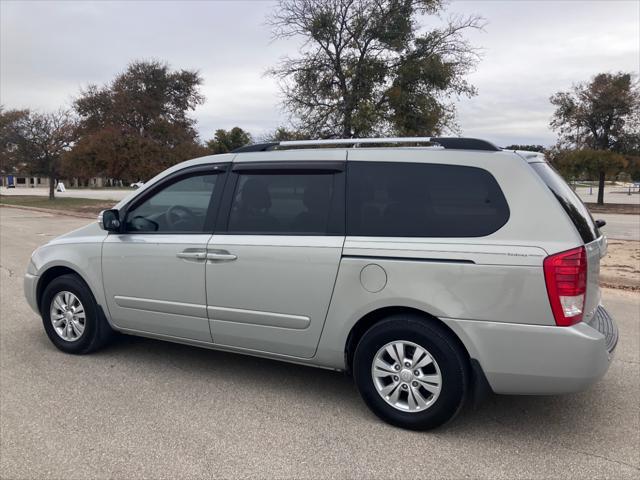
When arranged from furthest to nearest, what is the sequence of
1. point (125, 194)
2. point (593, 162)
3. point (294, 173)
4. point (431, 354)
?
point (125, 194), point (593, 162), point (294, 173), point (431, 354)

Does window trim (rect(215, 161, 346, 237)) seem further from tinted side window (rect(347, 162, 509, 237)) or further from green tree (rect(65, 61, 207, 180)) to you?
green tree (rect(65, 61, 207, 180))

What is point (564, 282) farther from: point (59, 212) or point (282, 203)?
point (59, 212)

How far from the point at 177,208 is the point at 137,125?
28178mm

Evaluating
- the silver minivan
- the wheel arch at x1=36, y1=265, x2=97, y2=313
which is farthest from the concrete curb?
the silver minivan

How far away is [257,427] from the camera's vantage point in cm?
331

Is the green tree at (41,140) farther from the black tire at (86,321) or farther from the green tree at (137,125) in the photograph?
the black tire at (86,321)

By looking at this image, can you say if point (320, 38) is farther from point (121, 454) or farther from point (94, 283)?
point (121, 454)

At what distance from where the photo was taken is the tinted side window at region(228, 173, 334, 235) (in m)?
3.55

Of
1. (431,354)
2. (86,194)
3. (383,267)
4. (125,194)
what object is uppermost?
(383,267)

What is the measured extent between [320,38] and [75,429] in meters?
18.3

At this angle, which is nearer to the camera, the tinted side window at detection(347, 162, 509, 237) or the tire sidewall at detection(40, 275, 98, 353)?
the tinted side window at detection(347, 162, 509, 237)

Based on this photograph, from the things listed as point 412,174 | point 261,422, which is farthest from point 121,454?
point 412,174

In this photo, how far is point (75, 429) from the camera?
3.25m

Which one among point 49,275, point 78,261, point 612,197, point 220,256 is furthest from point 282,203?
point 612,197
